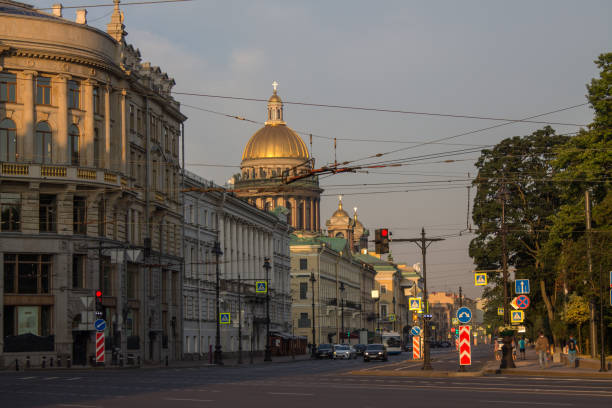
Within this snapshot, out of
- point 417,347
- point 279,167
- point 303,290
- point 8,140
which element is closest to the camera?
point 8,140

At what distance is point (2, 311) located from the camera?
6122 cm

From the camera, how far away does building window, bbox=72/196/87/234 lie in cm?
6550

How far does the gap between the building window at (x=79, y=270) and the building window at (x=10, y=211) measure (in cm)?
409

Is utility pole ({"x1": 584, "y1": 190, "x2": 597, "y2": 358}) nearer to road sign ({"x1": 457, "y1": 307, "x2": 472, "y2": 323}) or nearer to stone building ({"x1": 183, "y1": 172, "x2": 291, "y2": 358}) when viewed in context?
road sign ({"x1": 457, "y1": 307, "x2": 472, "y2": 323})

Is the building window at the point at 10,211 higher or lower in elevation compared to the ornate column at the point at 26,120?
lower

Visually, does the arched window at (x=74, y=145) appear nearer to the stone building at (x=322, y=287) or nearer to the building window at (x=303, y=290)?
the stone building at (x=322, y=287)

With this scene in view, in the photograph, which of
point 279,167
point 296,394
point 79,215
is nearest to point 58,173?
point 79,215

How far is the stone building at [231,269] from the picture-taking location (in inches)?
3477

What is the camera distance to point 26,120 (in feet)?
207

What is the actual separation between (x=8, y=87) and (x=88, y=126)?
5.42 m

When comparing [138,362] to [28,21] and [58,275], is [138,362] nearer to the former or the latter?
[58,275]

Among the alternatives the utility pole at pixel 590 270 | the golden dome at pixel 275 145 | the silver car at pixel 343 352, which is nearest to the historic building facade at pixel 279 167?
the golden dome at pixel 275 145

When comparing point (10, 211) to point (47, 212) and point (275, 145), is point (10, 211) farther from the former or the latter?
point (275, 145)

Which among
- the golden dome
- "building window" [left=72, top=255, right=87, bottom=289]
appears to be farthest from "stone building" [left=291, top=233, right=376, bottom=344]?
"building window" [left=72, top=255, right=87, bottom=289]
